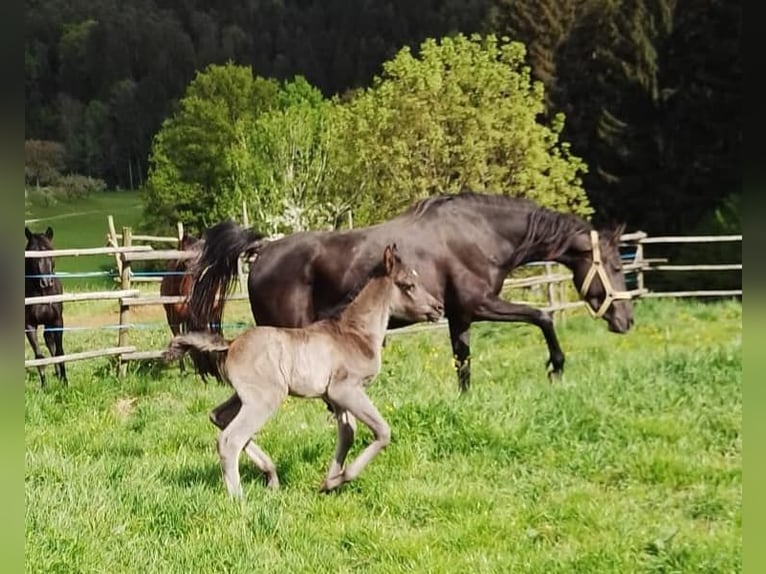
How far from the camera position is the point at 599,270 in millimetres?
5898

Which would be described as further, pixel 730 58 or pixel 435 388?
pixel 730 58

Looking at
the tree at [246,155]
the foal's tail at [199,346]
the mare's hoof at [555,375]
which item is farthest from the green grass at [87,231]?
the tree at [246,155]

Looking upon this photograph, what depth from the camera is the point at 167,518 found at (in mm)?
2965

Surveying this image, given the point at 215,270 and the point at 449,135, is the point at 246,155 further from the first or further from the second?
the point at 215,270

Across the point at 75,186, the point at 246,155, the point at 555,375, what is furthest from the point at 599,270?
the point at 246,155

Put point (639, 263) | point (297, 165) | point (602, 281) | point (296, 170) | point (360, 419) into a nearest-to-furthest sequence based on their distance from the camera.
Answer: point (360, 419)
point (602, 281)
point (639, 263)
point (296, 170)
point (297, 165)

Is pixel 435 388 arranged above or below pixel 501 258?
below

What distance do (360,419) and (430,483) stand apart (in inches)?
15.9

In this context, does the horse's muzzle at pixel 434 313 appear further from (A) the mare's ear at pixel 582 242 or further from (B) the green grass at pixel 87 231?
(B) the green grass at pixel 87 231

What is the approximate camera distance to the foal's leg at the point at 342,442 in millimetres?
3381

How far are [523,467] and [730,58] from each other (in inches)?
301

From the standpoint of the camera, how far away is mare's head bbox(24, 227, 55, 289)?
253 inches
